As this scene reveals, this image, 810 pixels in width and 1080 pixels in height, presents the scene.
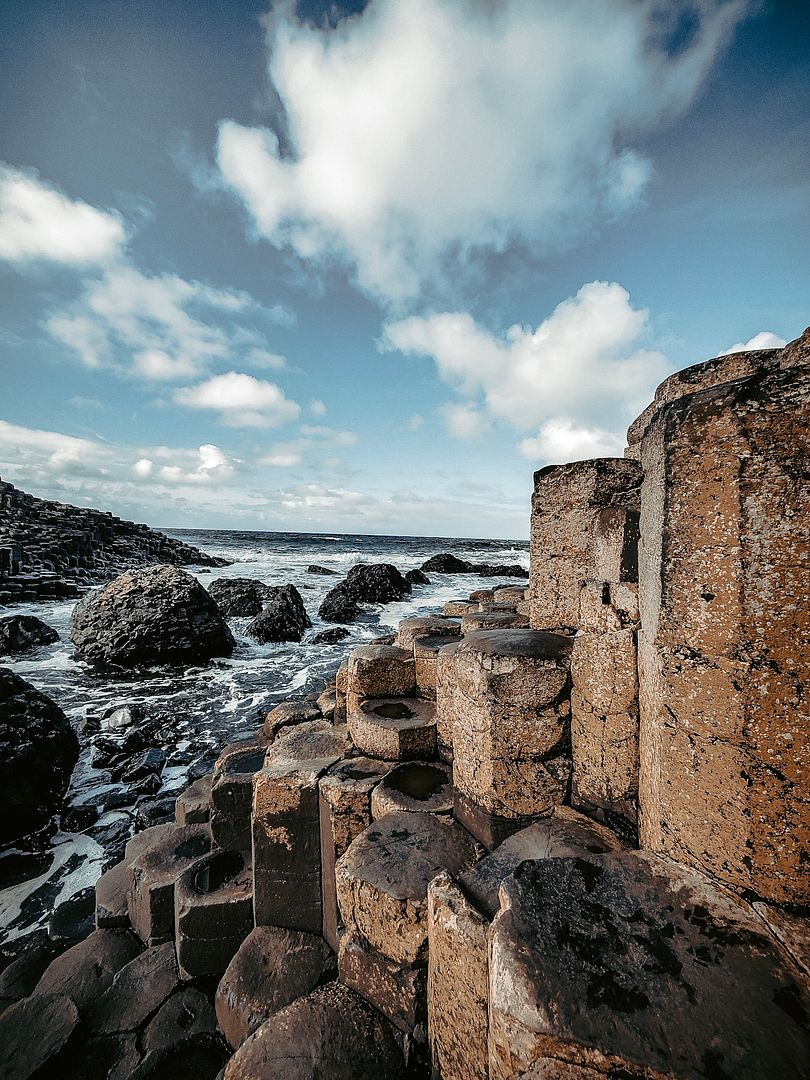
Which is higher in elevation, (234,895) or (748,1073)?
(748,1073)

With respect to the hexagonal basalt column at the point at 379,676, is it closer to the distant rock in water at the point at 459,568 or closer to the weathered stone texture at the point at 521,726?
the weathered stone texture at the point at 521,726

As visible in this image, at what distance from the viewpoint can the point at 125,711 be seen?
6434 millimetres

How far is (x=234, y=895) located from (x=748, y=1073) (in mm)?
2639

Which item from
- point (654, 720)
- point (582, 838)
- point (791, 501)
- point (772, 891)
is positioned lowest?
point (582, 838)

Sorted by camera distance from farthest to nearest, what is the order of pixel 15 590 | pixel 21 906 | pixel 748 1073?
pixel 15 590, pixel 21 906, pixel 748 1073

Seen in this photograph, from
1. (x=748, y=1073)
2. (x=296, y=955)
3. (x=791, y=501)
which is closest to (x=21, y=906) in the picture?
(x=296, y=955)

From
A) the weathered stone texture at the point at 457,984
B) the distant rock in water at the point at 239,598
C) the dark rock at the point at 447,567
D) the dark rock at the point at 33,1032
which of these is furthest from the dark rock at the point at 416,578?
the weathered stone texture at the point at 457,984

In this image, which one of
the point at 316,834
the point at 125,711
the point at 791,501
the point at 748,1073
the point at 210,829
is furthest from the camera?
the point at 125,711

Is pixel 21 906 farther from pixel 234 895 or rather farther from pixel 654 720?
pixel 654 720

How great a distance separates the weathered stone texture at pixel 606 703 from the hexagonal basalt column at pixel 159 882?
2644mm

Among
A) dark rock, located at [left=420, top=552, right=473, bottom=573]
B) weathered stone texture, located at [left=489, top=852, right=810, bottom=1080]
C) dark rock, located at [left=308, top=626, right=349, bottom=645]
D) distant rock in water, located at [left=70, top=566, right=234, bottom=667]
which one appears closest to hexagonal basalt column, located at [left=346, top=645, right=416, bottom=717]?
weathered stone texture, located at [left=489, top=852, right=810, bottom=1080]

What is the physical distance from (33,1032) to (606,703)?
3381mm

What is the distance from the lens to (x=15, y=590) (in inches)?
537

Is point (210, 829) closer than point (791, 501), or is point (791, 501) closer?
point (791, 501)
